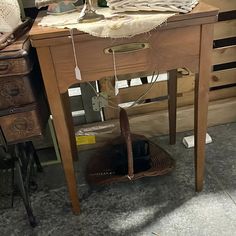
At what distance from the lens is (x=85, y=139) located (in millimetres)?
1535

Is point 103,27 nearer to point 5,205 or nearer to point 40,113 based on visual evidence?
point 40,113

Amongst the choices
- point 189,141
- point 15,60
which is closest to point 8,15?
point 15,60

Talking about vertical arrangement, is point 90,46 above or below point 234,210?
above

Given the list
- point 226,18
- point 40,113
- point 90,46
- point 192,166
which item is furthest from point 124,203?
point 226,18

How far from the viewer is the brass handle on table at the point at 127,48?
886 mm

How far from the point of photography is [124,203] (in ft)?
3.97

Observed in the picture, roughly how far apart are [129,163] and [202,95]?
384mm

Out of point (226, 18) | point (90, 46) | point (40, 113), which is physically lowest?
point (40, 113)

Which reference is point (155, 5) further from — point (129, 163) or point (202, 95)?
point (129, 163)

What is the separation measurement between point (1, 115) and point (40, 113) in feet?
0.42

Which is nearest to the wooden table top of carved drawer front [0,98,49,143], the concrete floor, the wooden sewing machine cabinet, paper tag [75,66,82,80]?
the wooden sewing machine cabinet

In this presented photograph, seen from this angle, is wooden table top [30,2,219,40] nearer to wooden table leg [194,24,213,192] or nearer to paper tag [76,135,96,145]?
wooden table leg [194,24,213,192]

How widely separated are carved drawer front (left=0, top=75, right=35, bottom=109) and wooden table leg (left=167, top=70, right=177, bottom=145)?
672 millimetres

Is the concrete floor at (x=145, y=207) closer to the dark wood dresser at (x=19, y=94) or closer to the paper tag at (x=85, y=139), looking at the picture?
the paper tag at (x=85, y=139)
